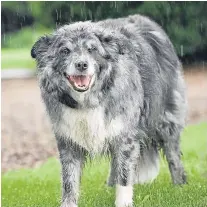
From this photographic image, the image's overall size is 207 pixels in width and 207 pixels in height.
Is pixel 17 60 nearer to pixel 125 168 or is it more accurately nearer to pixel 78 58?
pixel 125 168

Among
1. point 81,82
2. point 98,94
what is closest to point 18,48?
point 98,94

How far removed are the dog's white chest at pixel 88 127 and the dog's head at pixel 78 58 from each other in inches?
9.9

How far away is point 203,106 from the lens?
58.4 feet

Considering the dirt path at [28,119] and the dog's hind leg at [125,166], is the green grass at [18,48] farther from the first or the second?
the dog's hind leg at [125,166]

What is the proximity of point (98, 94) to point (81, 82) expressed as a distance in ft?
0.97

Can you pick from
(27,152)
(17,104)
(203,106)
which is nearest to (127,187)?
(27,152)

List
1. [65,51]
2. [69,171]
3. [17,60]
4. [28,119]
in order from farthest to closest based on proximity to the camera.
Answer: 1. [17,60]
2. [28,119]
3. [69,171]
4. [65,51]

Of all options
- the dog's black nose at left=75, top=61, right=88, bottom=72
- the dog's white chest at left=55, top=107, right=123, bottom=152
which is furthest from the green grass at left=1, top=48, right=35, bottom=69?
the dog's black nose at left=75, top=61, right=88, bottom=72

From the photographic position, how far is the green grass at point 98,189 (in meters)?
8.04

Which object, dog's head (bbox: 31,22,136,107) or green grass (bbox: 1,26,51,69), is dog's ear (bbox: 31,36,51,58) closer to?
dog's head (bbox: 31,22,136,107)

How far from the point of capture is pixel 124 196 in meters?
7.69

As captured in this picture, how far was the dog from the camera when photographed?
7.19m

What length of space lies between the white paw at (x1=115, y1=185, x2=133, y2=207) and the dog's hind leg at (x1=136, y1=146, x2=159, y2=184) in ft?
4.39

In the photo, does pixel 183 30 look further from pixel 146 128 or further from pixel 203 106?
pixel 146 128
